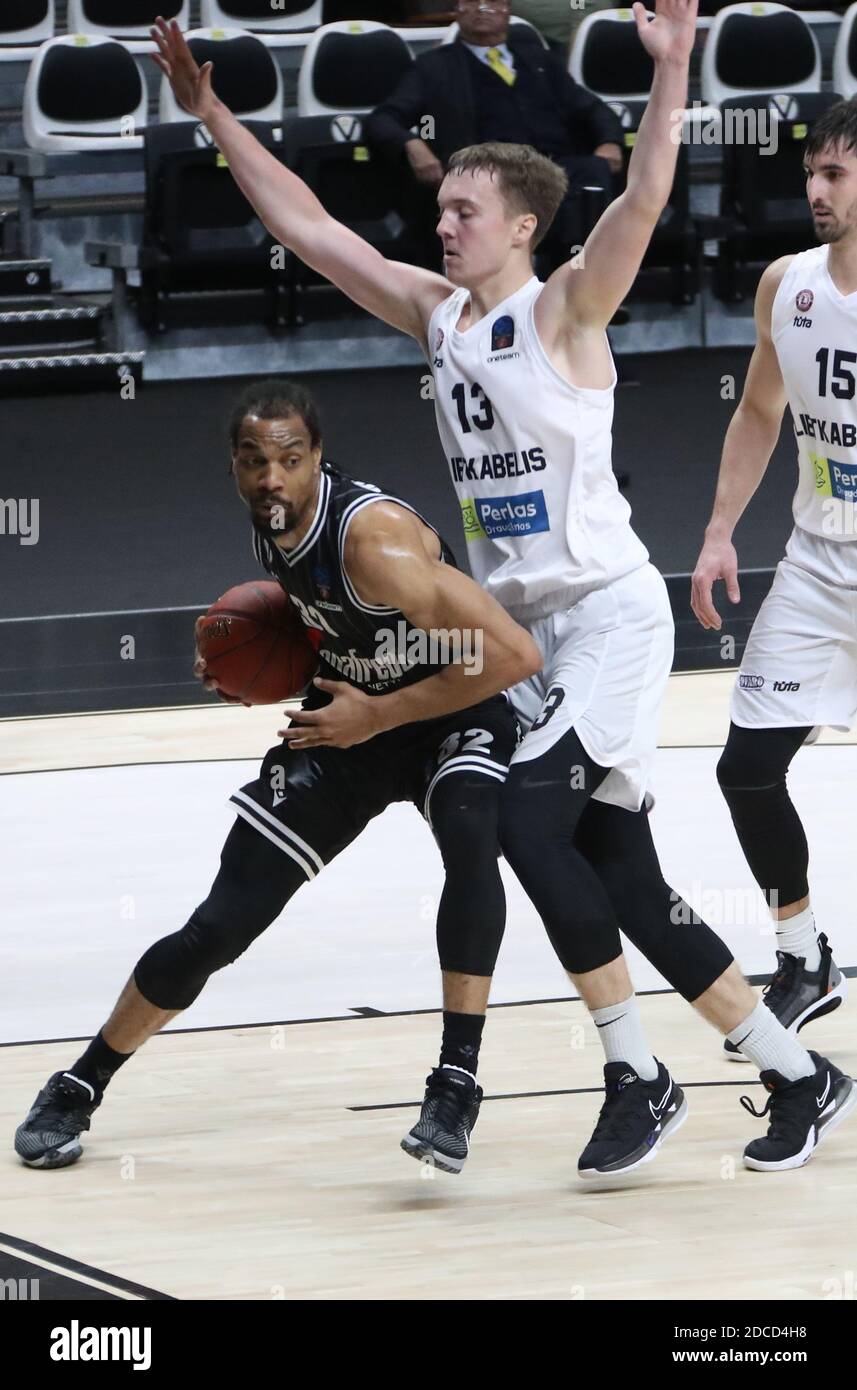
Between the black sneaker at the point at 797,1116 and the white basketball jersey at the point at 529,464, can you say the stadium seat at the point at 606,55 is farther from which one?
the black sneaker at the point at 797,1116

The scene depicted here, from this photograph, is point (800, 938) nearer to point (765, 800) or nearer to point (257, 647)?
point (765, 800)

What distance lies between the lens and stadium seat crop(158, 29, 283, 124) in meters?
11.9

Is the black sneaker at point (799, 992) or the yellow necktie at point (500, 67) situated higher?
the yellow necktie at point (500, 67)

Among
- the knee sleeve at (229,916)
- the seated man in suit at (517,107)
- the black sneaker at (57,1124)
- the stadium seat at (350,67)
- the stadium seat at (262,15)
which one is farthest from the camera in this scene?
the stadium seat at (262,15)

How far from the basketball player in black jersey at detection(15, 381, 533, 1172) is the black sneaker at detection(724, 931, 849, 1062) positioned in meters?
0.95

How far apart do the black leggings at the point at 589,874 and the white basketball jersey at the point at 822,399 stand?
0.82 meters

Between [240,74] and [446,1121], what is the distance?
30.2 ft

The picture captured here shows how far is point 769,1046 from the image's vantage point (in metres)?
3.86

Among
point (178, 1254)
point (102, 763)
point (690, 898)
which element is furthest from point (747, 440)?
point (102, 763)

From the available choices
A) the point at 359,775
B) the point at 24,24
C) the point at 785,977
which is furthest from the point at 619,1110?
the point at 24,24

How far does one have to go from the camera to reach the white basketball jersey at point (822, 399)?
14.2ft

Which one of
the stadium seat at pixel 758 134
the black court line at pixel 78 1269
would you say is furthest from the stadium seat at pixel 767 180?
the black court line at pixel 78 1269
